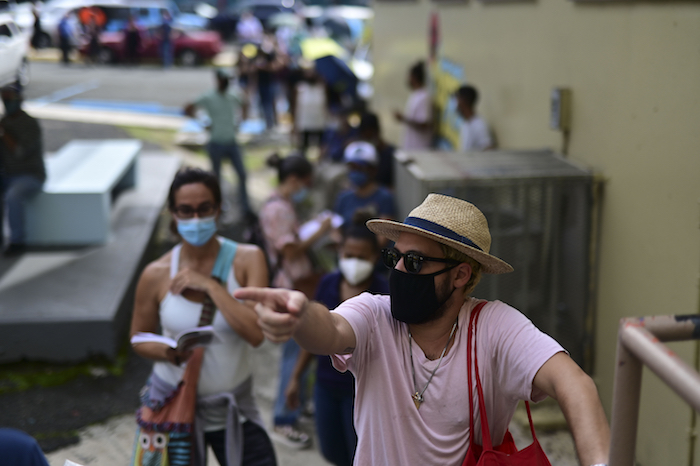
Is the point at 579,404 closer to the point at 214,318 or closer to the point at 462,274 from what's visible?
the point at 462,274

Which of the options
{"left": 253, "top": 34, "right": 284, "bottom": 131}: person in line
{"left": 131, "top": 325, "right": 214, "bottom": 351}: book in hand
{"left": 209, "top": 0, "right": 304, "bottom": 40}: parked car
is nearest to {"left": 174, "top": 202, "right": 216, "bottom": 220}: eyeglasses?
{"left": 131, "top": 325, "right": 214, "bottom": 351}: book in hand

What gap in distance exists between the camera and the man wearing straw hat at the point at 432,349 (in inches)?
81.9

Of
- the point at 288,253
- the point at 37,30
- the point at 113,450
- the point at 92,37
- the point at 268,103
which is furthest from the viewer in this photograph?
the point at 268,103

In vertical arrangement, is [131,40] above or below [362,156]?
above

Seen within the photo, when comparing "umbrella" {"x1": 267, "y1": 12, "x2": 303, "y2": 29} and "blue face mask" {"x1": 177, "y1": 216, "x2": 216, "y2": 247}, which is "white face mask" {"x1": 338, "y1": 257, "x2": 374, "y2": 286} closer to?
"blue face mask" {"x1": 177, "y1": 216, "x2": 216, "y2": 247}

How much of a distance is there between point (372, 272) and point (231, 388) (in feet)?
3.69

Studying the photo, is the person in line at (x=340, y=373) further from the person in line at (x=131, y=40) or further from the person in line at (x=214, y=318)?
the person in line at (x=131, y=40)

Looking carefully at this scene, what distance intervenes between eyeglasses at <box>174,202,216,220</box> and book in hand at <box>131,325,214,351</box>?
557mm

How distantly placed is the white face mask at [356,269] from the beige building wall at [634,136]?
67.5 inches

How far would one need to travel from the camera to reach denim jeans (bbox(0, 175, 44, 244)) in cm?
663

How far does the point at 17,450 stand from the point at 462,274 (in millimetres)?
1393

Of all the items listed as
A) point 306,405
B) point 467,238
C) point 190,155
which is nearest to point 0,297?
point 306,405

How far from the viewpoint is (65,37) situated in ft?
22.6

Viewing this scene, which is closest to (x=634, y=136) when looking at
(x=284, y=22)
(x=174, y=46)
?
(x=174, y=46)
